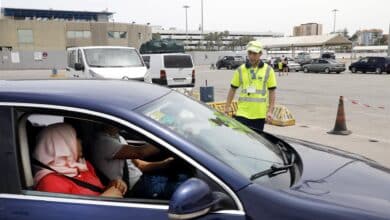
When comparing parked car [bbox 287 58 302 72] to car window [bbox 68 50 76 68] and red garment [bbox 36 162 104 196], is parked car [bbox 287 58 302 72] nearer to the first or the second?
car window [bbox 68 50 76 68]

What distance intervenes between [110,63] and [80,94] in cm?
1139

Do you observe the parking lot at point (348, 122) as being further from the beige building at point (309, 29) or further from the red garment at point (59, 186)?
the beige building at point (309, 29)

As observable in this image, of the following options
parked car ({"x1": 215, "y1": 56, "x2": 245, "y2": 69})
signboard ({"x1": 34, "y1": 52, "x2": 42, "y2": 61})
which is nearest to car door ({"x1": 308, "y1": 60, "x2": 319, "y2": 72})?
parked car ({"x1": 215, "y1": 56, "x2": 245, "y2": 69})

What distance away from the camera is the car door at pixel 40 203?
6.68 ft

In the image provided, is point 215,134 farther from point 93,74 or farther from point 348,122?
point 93,74

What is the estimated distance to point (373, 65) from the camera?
3375 cm

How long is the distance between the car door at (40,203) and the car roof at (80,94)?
0.06m

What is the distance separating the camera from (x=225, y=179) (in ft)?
6.71

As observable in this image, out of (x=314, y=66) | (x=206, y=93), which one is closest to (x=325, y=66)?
(x=314, y=66)

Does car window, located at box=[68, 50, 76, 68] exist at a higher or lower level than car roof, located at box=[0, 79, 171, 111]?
lower

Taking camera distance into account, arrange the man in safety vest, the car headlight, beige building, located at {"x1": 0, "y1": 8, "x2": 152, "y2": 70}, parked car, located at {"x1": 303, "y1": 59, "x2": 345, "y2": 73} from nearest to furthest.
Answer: the man in safety vest < the car headlight < parked car, located at {"x1": 303, "y1": 59, "x2": 345, "y2": 73} < beige building, located at {"x1": 0, "y1": 8, "x2": 152, "y2": 70}

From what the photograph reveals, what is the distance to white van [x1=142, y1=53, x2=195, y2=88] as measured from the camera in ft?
57.6

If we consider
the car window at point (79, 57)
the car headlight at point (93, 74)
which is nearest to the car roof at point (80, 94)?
the car headlight at point (93, 74)

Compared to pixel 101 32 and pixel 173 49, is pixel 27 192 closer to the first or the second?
pixel 173 49
